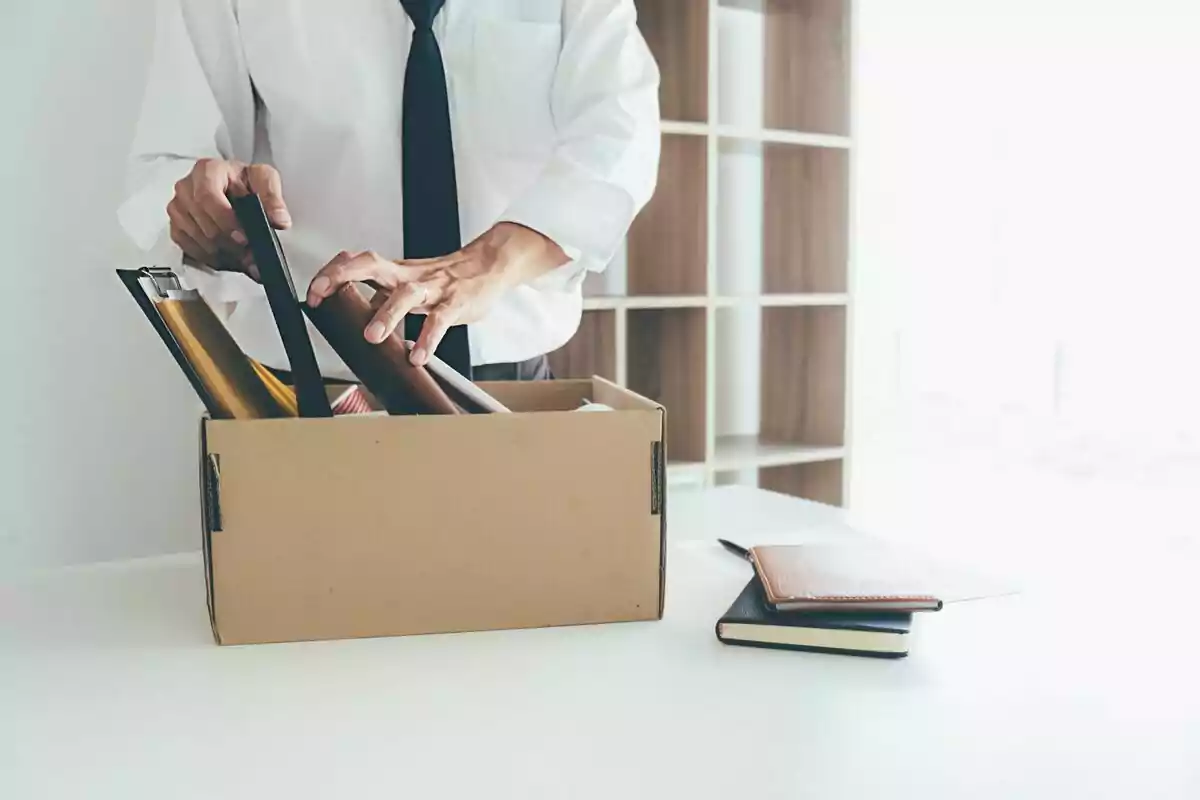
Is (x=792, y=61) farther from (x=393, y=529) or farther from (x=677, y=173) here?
(x=393, y=529)

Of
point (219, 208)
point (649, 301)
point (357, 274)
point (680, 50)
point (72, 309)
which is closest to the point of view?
point (357, 274)

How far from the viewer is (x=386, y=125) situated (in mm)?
1621

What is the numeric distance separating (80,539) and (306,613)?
142 cm

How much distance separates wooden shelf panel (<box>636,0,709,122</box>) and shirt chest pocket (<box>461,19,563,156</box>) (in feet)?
2.42

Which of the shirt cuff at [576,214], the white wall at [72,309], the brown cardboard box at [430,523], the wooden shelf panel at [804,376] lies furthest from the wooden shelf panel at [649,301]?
the brown cardboard box at [430,523]

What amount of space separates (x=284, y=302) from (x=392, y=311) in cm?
11

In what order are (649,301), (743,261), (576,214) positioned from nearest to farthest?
(576,214), (649,301), (743,261)

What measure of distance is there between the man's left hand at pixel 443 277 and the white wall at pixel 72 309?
41.9 inches

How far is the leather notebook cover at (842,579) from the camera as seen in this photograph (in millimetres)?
890

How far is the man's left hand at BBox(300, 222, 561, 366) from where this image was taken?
973 mm

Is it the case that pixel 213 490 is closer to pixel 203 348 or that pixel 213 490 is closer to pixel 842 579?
pixel 203 348

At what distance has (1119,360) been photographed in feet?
9.02

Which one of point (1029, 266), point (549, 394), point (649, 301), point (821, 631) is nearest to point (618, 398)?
point (549, 394)

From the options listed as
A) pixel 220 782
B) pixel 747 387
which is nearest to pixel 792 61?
pixel 747 387
